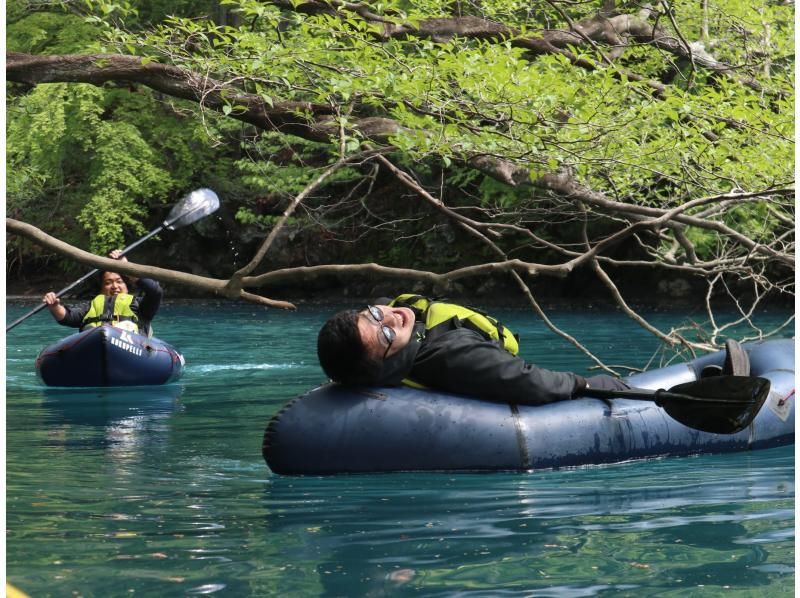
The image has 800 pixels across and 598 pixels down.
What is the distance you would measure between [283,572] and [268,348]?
365 inches

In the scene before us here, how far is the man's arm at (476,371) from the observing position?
5.21 metres

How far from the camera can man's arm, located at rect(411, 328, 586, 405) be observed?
5207mm

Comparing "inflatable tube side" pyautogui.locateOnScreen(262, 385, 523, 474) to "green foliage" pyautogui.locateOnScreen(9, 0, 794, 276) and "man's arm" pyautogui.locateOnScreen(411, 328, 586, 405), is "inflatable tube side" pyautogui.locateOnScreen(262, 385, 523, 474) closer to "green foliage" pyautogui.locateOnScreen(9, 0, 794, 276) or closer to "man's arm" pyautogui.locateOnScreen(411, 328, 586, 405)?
"man's arm" pyautogui.locateOnScreen(411, 328, 586, 405)

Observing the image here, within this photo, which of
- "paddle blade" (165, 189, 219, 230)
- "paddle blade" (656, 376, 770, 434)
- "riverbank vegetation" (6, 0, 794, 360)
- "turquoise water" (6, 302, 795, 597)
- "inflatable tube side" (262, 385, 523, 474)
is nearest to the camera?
"turquoise water" (6, 302, 795, 597)

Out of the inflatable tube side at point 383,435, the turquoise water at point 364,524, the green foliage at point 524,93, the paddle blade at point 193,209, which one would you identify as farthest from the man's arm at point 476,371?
the paddle blade at point 193,209

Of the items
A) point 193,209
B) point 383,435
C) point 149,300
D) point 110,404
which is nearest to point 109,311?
point 149,300

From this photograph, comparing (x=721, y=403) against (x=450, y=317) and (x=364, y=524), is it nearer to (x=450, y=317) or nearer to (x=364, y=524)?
(x=450, y=317)

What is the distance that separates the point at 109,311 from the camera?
31.7 ft

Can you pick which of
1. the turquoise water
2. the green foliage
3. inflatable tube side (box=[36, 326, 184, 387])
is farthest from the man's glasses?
inflatable tube side (box=[36, 326, 184, 387])

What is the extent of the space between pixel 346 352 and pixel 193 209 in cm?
336

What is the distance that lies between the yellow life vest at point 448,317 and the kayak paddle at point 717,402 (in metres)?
0.78

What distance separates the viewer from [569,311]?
60.5ft

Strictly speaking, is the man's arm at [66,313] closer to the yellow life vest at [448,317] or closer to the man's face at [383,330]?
the yellow life vest at [448,317]

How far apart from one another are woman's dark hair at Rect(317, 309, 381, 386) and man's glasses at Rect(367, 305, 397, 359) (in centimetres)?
7
